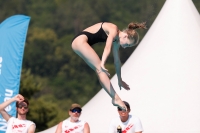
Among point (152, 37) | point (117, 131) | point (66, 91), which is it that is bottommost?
point (66, 91)

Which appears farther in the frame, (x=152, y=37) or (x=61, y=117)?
(x=61, y=117)

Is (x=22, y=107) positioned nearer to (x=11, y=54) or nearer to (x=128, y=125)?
(x=128, y=125)

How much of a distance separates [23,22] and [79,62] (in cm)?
4643

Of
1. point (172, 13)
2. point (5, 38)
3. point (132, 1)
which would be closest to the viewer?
point (5, 38)

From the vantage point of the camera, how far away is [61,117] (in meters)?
35.1

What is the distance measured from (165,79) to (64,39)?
50173 mm

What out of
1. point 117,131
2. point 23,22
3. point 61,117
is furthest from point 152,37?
point 61,117

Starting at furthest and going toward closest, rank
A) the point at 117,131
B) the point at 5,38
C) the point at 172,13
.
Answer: the point at 172,13, the point at 5,38, the point at 117,131

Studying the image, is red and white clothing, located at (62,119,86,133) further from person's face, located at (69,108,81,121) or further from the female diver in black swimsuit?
the female diver in black swimsuit

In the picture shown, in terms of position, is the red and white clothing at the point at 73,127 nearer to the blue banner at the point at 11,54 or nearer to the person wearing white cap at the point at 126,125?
the person wearing white cap at the point at 126,125

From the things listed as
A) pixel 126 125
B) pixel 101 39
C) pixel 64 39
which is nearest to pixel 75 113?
pixel 126 125

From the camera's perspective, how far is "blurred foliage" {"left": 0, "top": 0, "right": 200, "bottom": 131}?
186ft

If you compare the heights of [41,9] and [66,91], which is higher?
[41,9]

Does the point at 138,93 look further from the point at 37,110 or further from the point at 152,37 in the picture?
the point at 37,110
